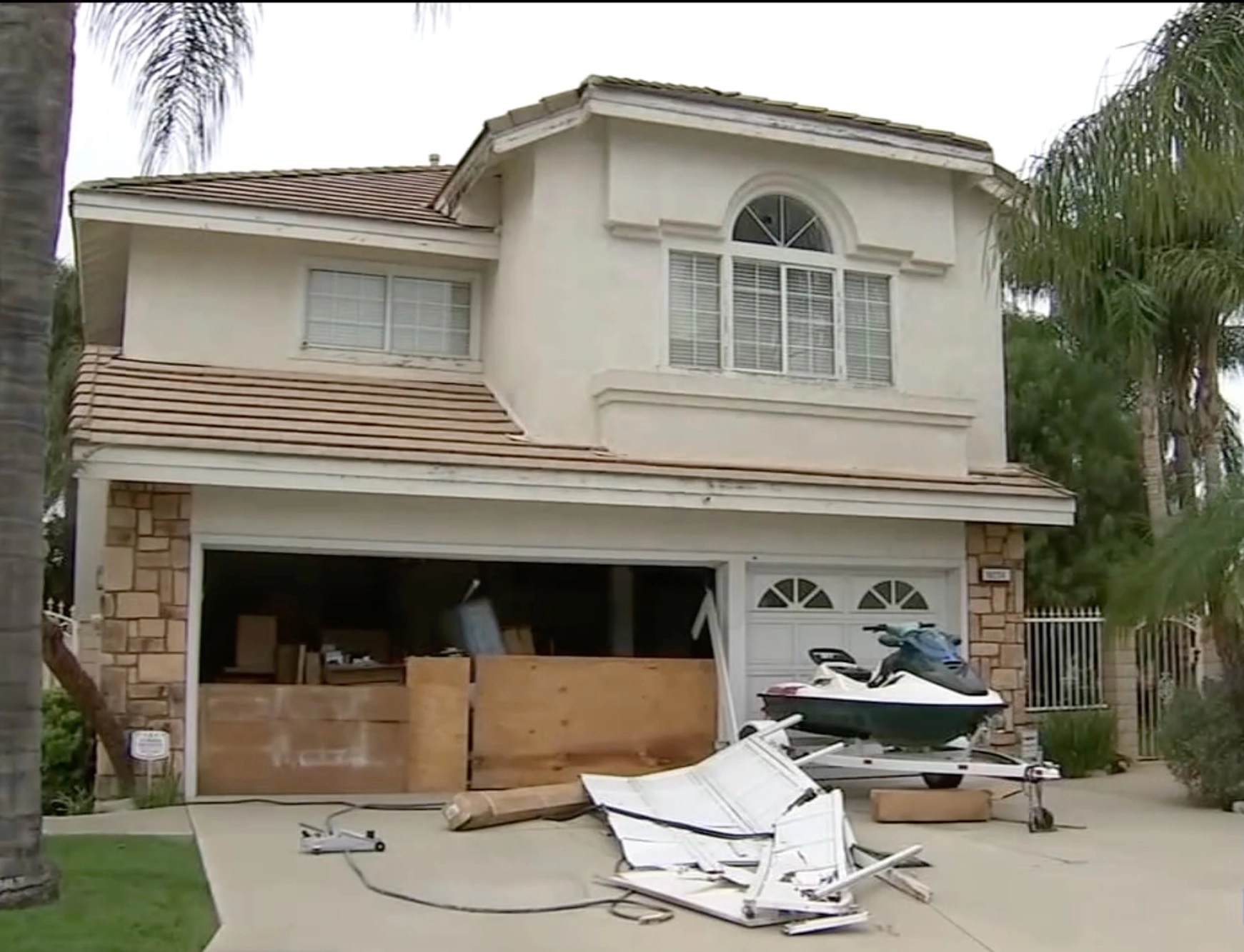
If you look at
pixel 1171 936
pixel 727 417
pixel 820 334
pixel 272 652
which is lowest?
pixel 1171 936

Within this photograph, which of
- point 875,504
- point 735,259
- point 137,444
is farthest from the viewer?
point 735,259

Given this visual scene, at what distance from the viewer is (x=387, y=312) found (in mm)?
14852

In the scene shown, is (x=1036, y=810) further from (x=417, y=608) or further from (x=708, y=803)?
(x=417, y=608)

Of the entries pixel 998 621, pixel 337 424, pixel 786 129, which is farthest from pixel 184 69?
pixel 998 621

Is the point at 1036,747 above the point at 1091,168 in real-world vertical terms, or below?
below

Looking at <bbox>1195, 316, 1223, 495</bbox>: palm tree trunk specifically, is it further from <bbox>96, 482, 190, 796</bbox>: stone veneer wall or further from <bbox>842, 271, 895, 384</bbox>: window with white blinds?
<bbox>96, 482, 190, 796</bbox>: stone veneer wall

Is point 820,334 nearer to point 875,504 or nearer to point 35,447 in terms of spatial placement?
point 875,504

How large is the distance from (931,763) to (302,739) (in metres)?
5.56

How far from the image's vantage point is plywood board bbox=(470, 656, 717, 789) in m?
12.8

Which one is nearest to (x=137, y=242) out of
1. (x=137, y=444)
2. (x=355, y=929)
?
(x=137, y=444)

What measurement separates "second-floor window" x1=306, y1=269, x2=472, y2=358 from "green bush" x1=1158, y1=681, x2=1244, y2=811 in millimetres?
8118

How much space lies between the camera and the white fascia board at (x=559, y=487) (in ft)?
37.7

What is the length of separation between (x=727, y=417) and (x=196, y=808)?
6253 mm

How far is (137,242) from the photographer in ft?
45.9
